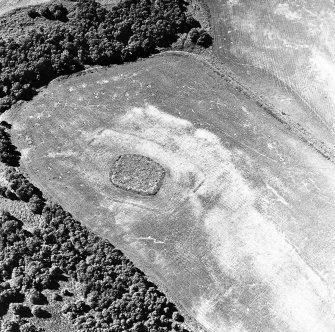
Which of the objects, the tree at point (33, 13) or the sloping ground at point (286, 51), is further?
the tree at point (33, 13)

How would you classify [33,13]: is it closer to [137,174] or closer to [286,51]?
[137,174]

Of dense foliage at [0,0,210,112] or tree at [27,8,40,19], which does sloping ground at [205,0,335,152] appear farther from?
tree at [27,8,40,19]

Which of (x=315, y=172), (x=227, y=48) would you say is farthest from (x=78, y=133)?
(x=315, y=172)

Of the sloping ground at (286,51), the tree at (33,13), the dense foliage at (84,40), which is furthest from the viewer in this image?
the tree at (33,13)

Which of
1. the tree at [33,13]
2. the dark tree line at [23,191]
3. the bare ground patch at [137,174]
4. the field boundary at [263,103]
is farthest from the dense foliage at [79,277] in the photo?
the tree at [33,13]

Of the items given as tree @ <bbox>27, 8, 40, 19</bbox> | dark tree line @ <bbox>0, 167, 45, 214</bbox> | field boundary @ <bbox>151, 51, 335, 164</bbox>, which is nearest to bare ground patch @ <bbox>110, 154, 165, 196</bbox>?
dark tree line @ <bbox>0, 167, 45, 214</bbox>

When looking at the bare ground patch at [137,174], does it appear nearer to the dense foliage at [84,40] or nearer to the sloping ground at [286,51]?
the dense foliage at [84,40]
